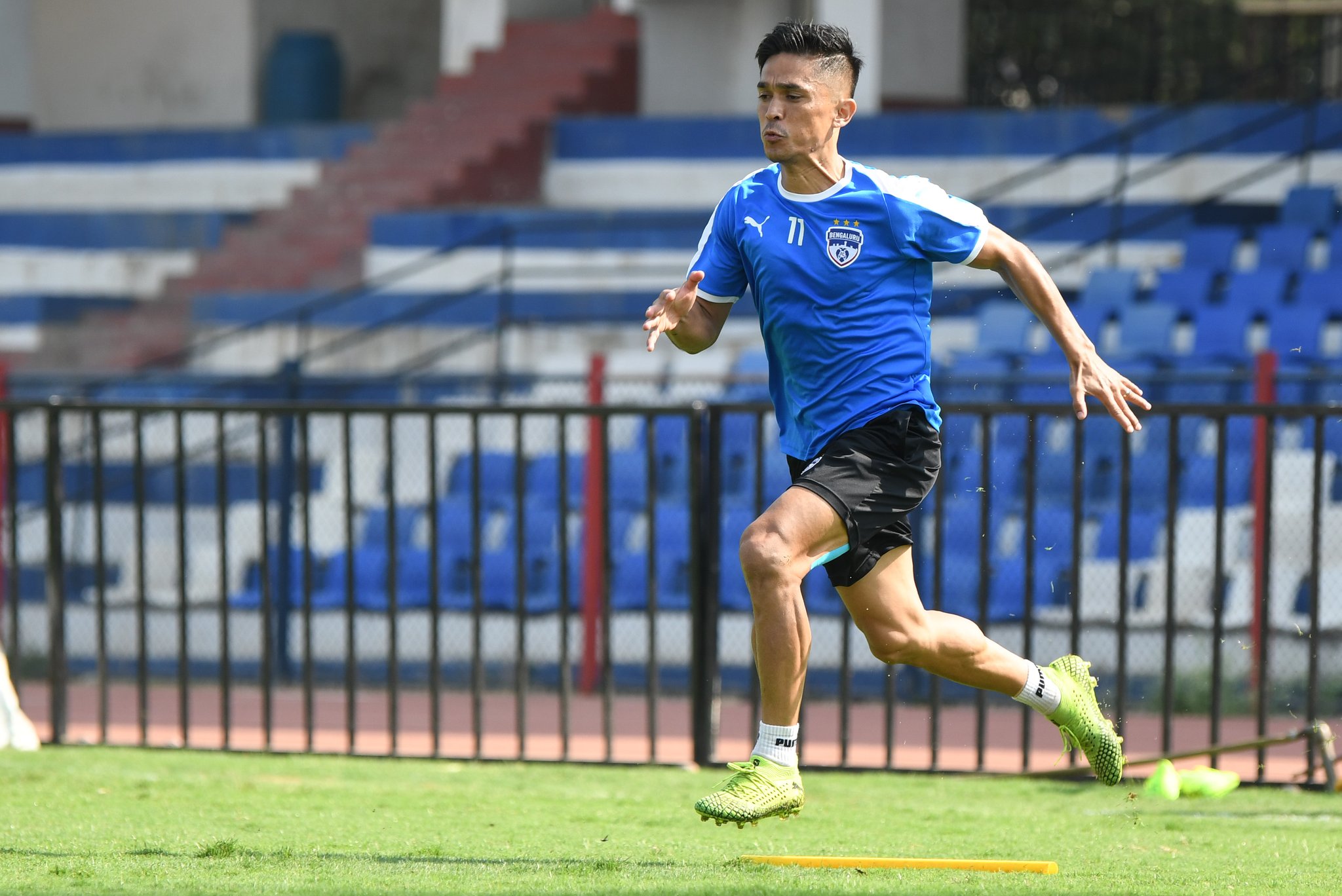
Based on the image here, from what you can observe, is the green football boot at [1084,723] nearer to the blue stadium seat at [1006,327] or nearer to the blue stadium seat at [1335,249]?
the blue stadium seat at [1006,327]

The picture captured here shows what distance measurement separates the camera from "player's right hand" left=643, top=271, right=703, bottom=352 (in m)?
5.11

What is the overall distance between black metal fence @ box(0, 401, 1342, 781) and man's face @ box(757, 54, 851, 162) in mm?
2315

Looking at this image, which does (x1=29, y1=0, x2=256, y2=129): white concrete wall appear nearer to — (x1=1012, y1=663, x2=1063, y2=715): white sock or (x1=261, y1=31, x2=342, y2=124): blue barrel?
(x1=261, y1=31, x2=342, y2=124): blue barrel

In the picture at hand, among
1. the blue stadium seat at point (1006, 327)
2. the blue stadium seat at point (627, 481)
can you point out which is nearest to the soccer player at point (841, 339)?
the blue stadium seat at point (627, 481)

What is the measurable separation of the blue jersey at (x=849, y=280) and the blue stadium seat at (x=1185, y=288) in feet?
29.2

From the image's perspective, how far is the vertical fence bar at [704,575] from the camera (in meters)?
7.85

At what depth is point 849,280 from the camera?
17.3ft

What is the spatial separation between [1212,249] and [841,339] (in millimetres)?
10312

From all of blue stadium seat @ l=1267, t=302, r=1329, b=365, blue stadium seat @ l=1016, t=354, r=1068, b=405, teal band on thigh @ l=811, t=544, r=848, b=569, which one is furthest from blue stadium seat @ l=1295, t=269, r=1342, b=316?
teal band on thigh @ l=811, t=544, r=848, b=569

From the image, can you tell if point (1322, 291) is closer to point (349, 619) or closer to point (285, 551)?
point (285, 551)

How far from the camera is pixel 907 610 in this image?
5328 millimetres

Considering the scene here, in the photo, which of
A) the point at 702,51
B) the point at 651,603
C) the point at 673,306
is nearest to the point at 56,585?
the point at 651,603

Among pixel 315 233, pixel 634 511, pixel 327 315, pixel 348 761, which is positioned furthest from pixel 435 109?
pixel 348 761

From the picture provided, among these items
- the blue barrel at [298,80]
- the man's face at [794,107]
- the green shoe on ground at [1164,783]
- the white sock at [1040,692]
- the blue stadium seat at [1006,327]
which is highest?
the blue barrel at [298,80]
